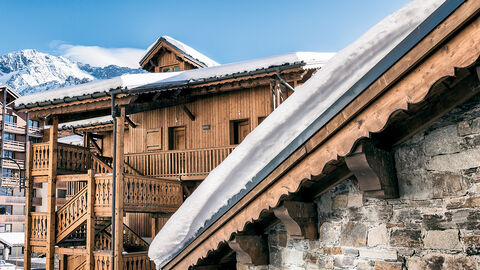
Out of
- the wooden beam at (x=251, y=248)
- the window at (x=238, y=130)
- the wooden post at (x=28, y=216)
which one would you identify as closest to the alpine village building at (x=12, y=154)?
the wooden post at (x=28, y=216)

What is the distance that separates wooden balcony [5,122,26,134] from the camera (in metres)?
48.8

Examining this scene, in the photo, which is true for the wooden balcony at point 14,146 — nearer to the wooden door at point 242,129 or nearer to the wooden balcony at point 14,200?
the wooden balcony at point 14,200

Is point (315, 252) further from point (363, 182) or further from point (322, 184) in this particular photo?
point (363, 182)

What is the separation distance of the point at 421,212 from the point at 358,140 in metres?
0.83

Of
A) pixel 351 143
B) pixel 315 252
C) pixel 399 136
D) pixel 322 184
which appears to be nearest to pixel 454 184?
pixel 399 136

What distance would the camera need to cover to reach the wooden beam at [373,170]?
11.1 feet

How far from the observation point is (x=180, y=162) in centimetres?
1542

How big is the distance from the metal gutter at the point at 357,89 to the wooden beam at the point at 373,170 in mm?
357

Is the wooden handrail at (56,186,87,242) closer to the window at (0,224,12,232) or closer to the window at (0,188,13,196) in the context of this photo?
the window at (0,224,12,232)

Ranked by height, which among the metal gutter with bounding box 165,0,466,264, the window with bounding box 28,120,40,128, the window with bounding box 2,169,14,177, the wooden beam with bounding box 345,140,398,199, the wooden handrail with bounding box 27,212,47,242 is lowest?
the wooden handrail with bounding box 27,212,47,242

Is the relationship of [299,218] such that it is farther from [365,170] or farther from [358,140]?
[358,140]

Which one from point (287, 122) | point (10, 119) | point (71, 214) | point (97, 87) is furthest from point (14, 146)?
point (287, 122)

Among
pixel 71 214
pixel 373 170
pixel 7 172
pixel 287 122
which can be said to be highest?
pixel 7 172

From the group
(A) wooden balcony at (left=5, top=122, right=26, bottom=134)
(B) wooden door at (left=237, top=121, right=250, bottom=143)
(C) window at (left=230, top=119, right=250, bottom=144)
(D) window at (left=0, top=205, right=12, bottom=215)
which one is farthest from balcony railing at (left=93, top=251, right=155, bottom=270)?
(A) wooden balcony at (left=5, top=122, right=26, bottom=134)
